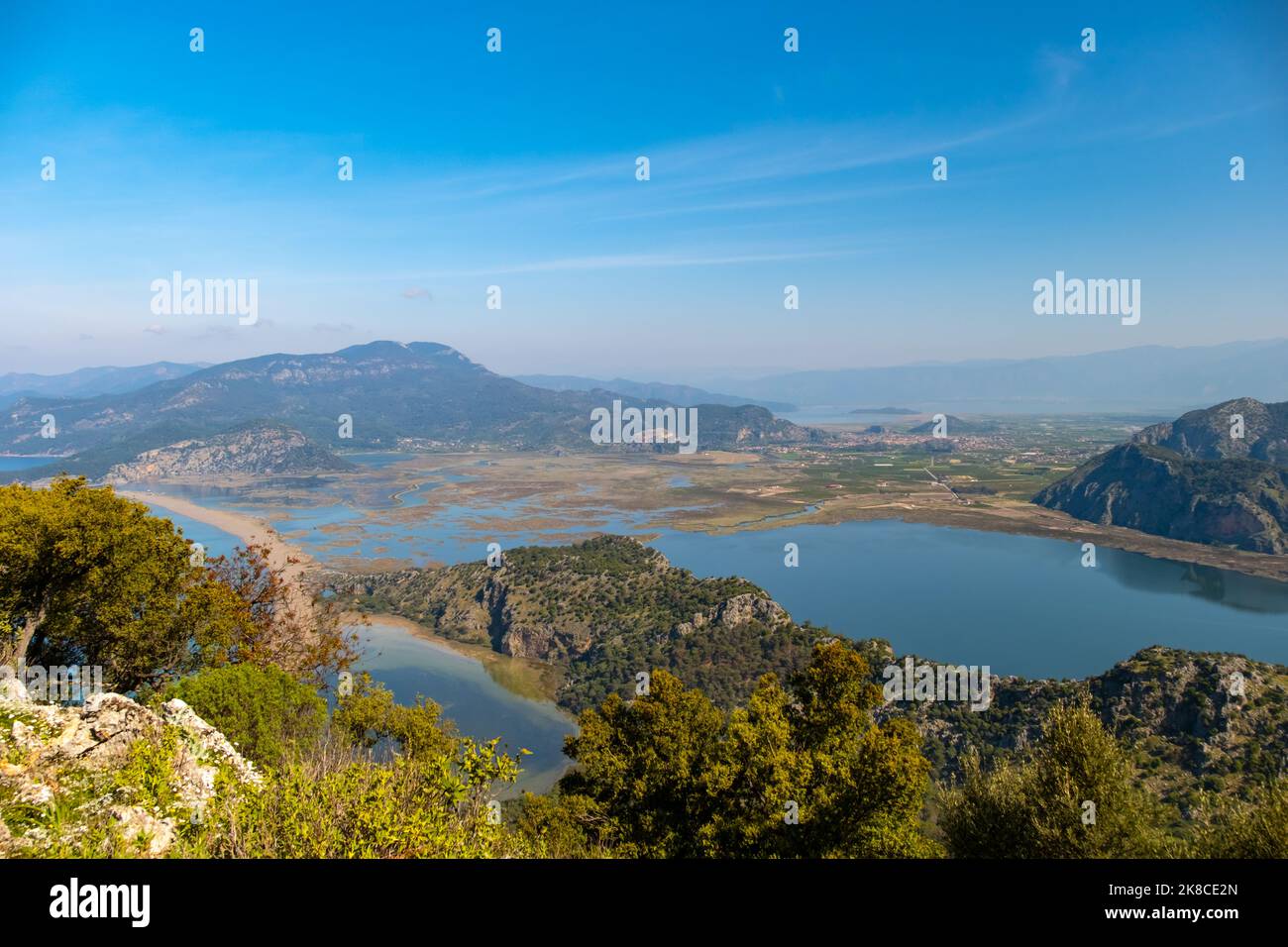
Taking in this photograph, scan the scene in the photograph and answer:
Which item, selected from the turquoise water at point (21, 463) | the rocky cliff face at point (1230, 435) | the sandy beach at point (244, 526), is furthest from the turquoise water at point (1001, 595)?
the turquoise water at point (21, 463)

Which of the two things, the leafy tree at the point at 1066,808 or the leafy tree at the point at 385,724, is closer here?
the leafy tree at the point at 1066,808

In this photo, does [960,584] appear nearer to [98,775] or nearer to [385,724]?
[385,724]

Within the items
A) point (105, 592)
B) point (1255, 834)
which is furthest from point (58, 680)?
point (1255, 834)

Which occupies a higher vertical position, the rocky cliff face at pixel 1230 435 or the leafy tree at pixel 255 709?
the rocky cliff face at pixel 1230 435

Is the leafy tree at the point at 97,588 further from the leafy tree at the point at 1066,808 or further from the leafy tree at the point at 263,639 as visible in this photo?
the leafy tree at the point at 1066,808

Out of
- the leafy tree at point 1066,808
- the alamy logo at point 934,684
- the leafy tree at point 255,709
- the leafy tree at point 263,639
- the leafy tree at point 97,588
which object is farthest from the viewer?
the alamy logo at point 934,684
